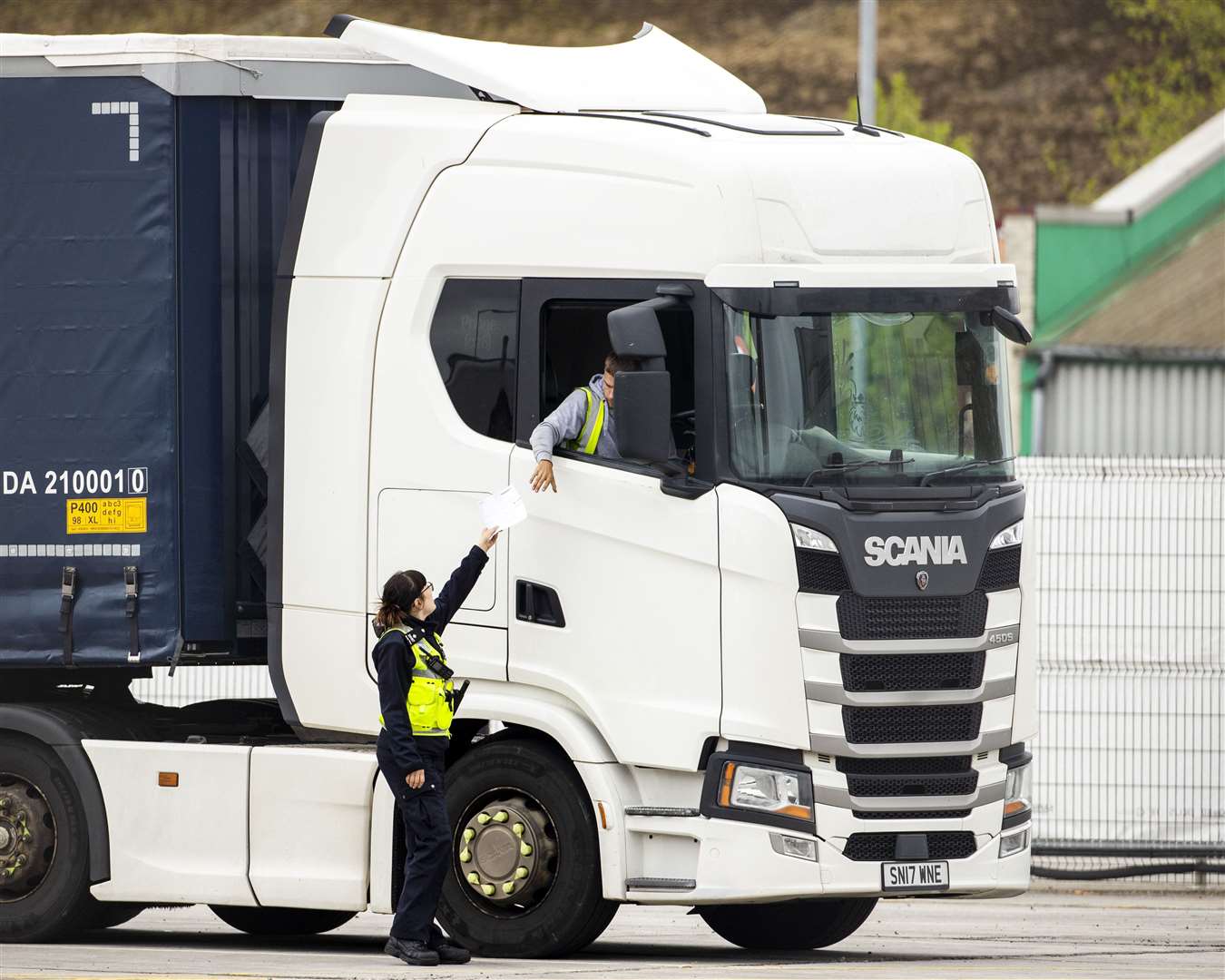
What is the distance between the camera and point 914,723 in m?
10.5

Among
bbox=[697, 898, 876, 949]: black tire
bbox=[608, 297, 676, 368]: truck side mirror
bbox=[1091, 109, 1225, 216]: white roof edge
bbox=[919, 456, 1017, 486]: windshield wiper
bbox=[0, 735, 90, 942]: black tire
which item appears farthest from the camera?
bbox=[1091, 109, 1225, 216]: white roof edge

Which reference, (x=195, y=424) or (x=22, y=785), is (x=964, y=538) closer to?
(x=195, y=424)

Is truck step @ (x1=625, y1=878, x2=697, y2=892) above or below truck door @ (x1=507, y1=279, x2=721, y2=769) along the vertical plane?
below

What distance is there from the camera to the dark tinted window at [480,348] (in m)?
10.9

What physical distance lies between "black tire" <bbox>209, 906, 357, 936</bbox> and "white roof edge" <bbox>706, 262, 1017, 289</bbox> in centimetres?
407

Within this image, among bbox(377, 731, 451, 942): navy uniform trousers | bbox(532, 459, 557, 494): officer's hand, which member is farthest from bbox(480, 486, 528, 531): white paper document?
bbox(377, 731, 451, 942): navy uniform trousers

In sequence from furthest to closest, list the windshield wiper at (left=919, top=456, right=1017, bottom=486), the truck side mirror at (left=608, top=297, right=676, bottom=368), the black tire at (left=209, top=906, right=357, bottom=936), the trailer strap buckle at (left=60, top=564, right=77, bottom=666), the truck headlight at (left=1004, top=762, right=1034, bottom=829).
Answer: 1. the black tire at (left=209, top=906, right=357, bottom=936)
2. the trailer strap buckle at (left=60, top=564, right=77, bottom=666)
3. the truck headlight at (left=1004, top=762, right=1034, bottom=829)
4. the windshield wiper at (left=919, top=456, right=1017, bottom=486)
5. the truck side mirror at (left=608, top=297, right=676, bottom=368)

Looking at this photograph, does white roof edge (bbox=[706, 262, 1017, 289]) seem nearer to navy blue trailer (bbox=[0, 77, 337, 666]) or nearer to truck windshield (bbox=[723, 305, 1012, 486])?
truck windshield (bbox=[723, 305, 1012, 486])

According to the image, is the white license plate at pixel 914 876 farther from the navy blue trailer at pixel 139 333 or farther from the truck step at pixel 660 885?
the navy blue trailer at pixel 139 333

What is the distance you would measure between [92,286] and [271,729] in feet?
7.63

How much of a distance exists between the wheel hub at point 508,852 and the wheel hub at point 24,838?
218 centimetres

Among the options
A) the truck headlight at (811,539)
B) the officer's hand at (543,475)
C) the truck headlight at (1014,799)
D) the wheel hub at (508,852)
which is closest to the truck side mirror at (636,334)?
the officer's hand at (543,475)

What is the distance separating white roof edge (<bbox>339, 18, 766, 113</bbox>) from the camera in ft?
36.7

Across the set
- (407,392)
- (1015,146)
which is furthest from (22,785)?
(1015,146)
